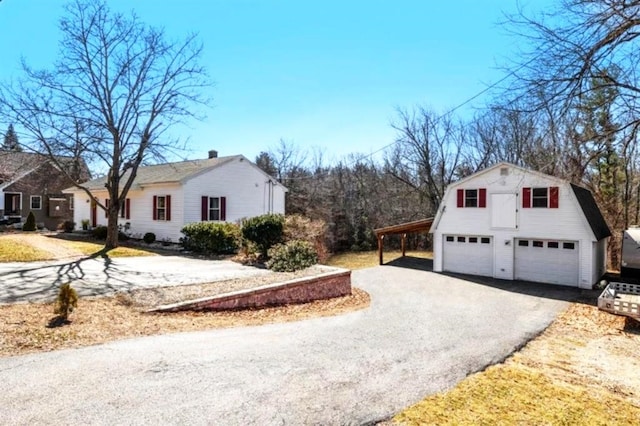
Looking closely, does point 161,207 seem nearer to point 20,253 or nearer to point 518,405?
point 20,253

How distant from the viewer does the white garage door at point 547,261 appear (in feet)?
49.3

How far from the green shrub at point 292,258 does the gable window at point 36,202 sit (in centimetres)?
2665

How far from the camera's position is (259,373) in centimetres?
511

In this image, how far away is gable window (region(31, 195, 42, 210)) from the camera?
3031cm

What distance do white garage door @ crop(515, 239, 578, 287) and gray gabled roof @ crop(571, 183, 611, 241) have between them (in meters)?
0.97

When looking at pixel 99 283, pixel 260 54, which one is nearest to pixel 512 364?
pixel 99 283

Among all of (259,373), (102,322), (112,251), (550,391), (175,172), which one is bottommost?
(550,391)

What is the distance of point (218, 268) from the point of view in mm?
13594

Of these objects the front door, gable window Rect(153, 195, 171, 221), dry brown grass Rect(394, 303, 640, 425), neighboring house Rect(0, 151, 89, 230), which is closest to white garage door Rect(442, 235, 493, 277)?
dry brown grass Rect(394, 303, 640, 425)

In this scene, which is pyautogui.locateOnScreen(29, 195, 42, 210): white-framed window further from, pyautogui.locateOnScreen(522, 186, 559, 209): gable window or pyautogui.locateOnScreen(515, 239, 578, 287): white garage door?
pyautogui.locateOnScreen(522, 186, 559, 209): gable window

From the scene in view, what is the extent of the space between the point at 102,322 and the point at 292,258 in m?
6.99

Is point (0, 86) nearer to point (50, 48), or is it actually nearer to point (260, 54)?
point (50, 48)

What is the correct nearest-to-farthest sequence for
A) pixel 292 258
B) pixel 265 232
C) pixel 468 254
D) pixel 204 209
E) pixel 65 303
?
pixel 65 303, pixel 292 258, pixel 265 232, pixel 468 254, pixel 204 209

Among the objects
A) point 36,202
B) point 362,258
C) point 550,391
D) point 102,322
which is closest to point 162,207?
point 362,258
